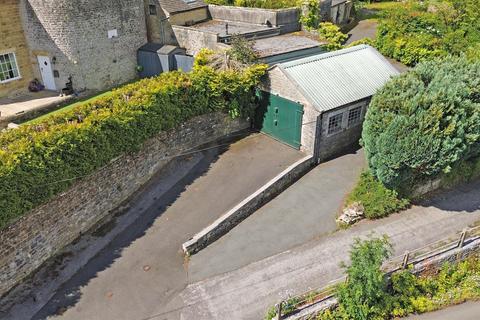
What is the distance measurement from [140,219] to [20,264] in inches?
177

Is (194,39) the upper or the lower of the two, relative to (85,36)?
lower

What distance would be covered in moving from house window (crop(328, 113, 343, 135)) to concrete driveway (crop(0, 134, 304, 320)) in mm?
1970

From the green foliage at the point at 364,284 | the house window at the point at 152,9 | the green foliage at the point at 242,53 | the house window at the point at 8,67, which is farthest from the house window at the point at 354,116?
the house window at the point at 8,67

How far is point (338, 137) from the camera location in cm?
2038

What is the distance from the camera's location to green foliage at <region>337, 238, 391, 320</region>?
13.1 meters

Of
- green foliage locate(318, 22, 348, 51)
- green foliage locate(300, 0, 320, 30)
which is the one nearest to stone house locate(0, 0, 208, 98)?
green foliage locate(300, 0, 320, 30)

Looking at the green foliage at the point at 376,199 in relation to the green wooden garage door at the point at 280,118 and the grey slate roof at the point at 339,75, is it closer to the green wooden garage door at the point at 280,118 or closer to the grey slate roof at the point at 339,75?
the grey slate roof at the point at 339,75

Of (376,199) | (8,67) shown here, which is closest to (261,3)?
(8,67)

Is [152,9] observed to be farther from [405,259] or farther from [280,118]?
[405,259]

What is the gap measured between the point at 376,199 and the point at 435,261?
3301mm

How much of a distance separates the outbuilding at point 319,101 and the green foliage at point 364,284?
7.23 m

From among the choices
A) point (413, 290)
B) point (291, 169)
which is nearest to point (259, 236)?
point (291, 169)

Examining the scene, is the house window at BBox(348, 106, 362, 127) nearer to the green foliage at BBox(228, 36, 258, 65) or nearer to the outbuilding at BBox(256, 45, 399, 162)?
the outbuilding at BBox(256, 45, 399, 162)

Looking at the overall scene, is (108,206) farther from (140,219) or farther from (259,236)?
(259,236)
